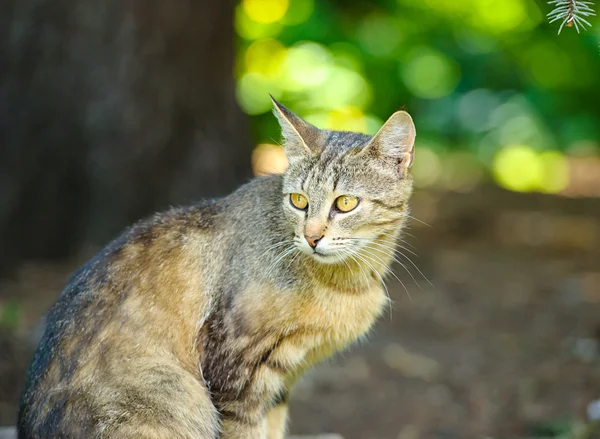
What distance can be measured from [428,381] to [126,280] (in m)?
3.36

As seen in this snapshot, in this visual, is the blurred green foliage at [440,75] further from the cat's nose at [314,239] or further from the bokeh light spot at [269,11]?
the cat's nose at [314,239]

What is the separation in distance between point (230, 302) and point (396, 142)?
1.18 meters

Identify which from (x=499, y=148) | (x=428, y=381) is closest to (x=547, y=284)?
(x=428, y=381)

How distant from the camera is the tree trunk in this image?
7.36 m

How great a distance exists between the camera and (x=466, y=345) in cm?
722

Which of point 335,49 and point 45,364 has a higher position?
point 335,49

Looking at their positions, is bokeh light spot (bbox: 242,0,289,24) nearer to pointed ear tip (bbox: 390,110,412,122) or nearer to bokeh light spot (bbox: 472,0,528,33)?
bokeh light spot (bbox: 472,0,528,33)

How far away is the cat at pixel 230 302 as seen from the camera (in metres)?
3.66

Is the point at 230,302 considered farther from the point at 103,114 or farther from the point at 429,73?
the point at 429,73

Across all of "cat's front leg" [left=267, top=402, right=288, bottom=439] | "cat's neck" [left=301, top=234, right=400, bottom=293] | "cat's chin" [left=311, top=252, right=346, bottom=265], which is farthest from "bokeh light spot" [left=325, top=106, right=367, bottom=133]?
"cat's chin" [left=311, top=252, right=346, bottom=265]

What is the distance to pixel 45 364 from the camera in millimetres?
3779

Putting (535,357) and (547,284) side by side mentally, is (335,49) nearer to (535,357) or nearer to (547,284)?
(547,284)

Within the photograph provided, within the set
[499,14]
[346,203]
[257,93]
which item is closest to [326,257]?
[346,203]

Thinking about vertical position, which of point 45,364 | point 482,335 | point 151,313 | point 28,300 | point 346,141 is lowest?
point 28,300
